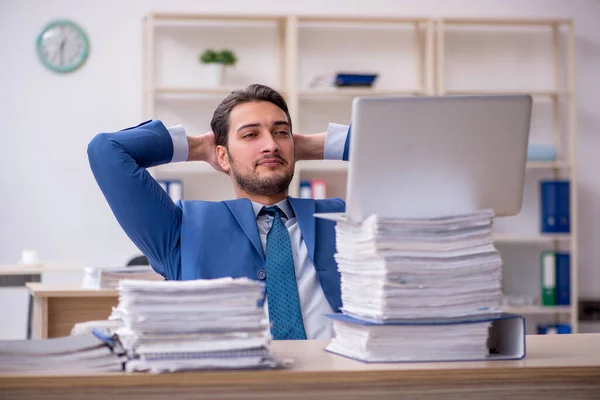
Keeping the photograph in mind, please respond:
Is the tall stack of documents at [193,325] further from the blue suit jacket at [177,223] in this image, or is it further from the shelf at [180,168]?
the shelf at [180,168]

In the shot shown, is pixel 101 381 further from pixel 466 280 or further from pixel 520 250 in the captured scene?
pixel 520 250

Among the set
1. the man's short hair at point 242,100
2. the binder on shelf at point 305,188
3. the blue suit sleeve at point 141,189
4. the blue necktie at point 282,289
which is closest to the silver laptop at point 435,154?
the blue necktie at point 282,289

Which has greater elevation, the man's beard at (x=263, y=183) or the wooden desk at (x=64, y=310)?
the man's beard at (x=263, y=183)

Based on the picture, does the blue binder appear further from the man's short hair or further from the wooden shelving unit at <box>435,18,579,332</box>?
the man's short hair

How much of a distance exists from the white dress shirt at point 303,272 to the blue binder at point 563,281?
3.06m

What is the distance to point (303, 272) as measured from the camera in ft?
7.00

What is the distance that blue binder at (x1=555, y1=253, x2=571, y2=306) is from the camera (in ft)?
16.0

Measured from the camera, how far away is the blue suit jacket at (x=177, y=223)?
6.63ft

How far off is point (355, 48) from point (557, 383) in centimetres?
403

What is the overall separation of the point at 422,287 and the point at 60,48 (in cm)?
403

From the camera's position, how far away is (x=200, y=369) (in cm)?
123

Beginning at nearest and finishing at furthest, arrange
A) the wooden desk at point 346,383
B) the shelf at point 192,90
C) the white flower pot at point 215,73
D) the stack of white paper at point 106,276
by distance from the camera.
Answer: the wooden desk at point 346,383 < the stack of white paper at point 106,276 < the shelf at point 192,90 < the white flower pot at point 215,73

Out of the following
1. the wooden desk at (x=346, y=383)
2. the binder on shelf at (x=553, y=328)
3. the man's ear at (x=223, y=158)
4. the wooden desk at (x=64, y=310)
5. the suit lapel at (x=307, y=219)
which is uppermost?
the man's ear at (x=223, y=158)

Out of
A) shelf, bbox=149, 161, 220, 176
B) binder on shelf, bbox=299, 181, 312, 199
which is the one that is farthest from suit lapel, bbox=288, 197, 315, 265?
shelf, bbox=149, 161, 220, 176
